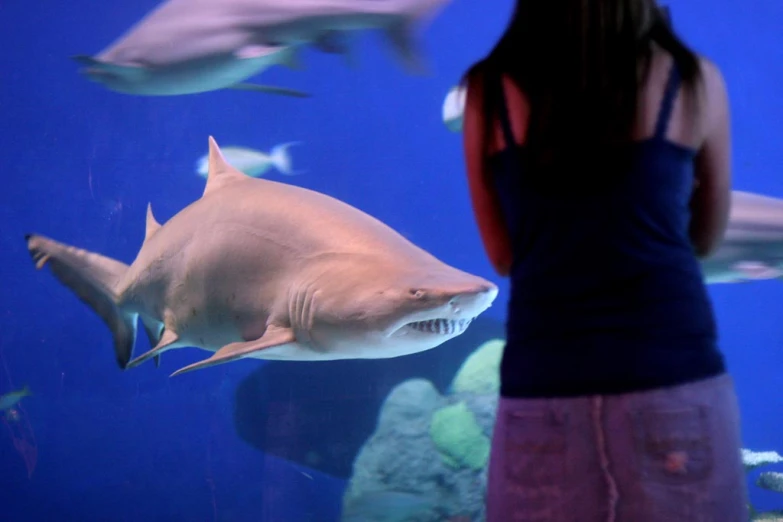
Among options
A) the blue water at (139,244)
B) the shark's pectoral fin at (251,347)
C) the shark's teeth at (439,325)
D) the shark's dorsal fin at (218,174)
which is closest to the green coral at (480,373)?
the blue water at (139,244)

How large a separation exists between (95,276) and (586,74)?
9.92 ft

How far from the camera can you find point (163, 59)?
3.77 meters

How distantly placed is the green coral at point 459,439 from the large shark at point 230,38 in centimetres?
317

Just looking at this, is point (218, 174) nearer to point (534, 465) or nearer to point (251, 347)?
point (251, 347)

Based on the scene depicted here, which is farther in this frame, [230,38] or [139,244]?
[139,244]

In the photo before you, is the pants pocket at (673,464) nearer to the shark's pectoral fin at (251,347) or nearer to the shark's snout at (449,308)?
the shark's snout at (449,308)

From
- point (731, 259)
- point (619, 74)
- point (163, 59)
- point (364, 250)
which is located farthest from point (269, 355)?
point (731, 259)

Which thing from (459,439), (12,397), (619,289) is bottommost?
(459,439)

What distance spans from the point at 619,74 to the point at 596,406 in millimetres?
561

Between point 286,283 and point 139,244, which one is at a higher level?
point 139,244

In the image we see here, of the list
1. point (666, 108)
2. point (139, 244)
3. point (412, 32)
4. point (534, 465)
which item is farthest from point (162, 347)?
point (139, 244)

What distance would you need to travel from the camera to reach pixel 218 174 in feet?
10.1

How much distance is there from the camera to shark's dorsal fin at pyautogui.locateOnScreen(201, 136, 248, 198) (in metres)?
2.99

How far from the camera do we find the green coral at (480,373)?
6.17m
